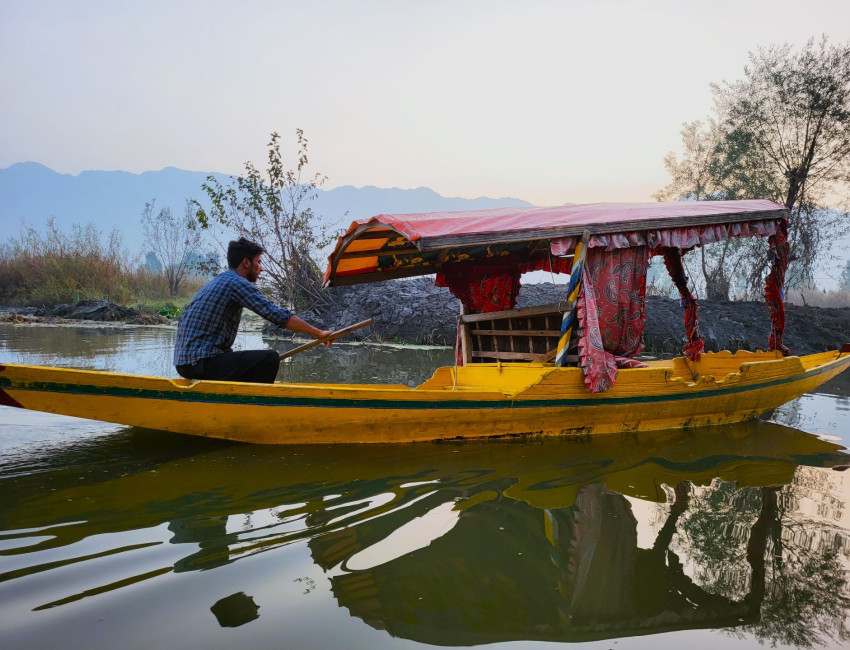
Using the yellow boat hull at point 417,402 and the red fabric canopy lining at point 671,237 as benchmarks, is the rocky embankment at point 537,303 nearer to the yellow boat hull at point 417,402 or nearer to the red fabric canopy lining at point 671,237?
the yellow boat hull at point 417,402

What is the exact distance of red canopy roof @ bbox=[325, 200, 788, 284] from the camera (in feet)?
14.4

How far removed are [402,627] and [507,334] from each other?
3.76m

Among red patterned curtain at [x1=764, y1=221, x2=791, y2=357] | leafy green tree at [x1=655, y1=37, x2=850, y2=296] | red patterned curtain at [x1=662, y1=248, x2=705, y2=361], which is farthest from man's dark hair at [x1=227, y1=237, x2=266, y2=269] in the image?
leafy green tree at [x1=655, y1=37, x2=850, y2=296]

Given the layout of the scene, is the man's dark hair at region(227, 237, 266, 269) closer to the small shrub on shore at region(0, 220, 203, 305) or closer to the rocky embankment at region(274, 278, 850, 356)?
the rocky embankment at region(274, 278, 850, 356)

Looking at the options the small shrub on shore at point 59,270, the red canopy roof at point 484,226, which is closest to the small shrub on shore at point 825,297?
the red canopy roof at point 484,226

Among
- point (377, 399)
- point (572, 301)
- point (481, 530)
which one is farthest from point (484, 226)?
point (481, 530)

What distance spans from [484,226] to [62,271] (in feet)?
53.7

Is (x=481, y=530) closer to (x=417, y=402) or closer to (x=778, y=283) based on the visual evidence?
(x=417, y=402)

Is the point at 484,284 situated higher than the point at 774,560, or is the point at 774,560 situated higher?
the point at 484,284

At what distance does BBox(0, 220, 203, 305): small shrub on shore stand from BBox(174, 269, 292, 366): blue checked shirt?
15.0m

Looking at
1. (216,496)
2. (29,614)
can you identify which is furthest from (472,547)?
(29,614)

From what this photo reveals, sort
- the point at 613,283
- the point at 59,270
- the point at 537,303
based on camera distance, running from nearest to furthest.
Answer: the point at 613,283 < the point at 537,303 < the point at 59,270

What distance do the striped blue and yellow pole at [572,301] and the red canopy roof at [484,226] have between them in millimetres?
172

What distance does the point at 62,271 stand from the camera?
55.7ft
